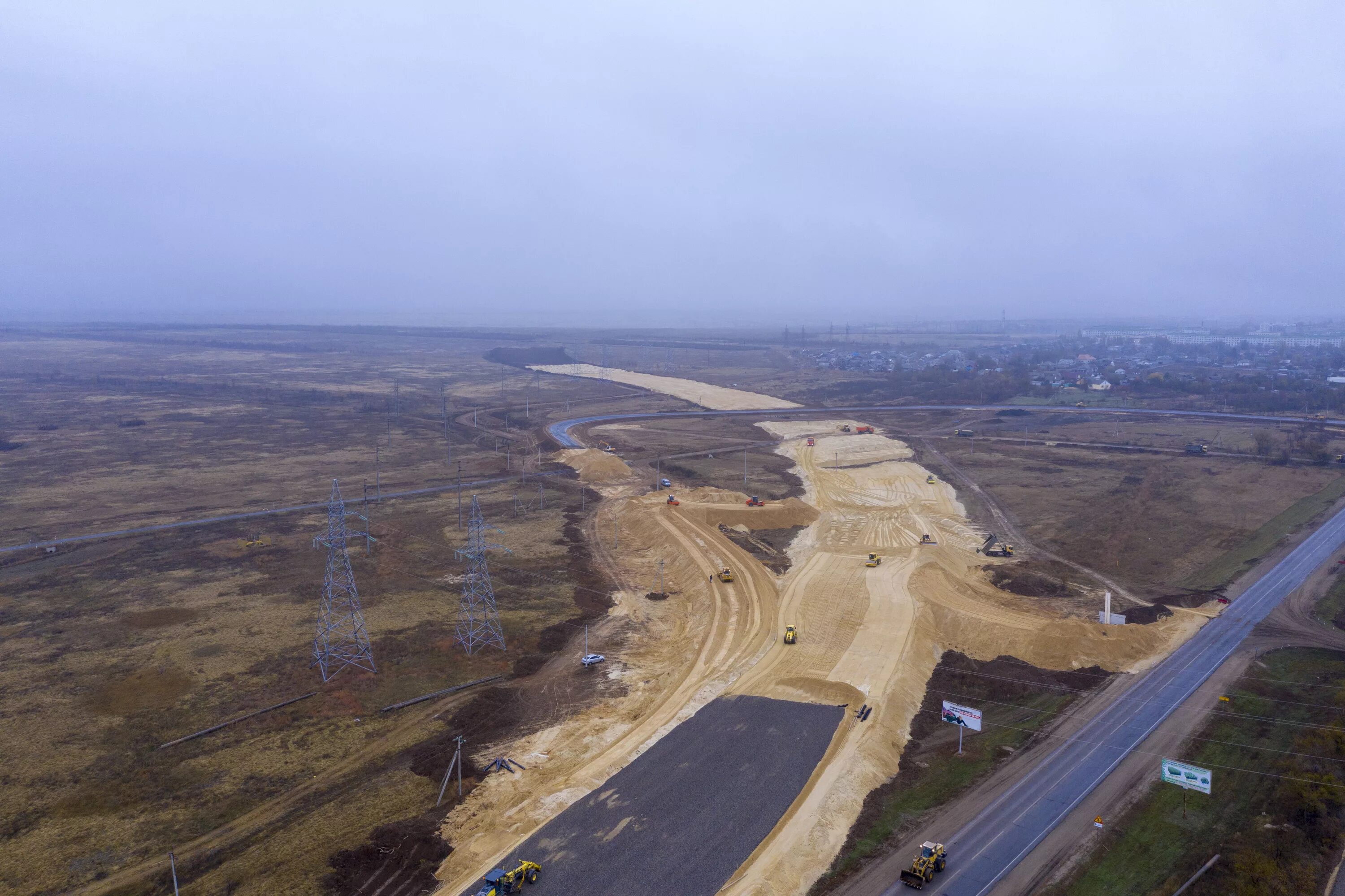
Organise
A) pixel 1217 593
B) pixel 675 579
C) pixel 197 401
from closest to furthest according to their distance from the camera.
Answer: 1. pixel 1217 593
2. pixel 675 579
3. pixel 197 401

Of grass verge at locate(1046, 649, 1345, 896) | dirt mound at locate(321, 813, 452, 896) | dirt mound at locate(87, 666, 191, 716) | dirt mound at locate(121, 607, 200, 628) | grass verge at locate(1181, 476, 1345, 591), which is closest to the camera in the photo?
dirt mound at locate(321, 813, 452, 896)

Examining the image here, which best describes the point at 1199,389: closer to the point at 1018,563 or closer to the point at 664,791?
the point at 1018,563

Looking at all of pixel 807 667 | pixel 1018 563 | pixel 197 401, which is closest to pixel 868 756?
pixel 807 667

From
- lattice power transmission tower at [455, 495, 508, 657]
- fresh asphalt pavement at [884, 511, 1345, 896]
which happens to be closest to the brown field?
lattice power transmission tower at [455, 495, 508, 657]

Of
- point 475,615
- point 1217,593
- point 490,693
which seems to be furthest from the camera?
point 1217,593

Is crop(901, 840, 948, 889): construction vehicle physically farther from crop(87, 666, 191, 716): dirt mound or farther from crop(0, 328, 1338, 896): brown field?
crop(87, 666, 191, 716): dirt mound

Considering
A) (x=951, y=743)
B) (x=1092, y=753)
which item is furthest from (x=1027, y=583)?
(x=951, y=743)

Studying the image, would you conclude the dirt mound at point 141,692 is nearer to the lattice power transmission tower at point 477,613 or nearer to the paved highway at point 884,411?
the lattice power transmission tower at point 477,613

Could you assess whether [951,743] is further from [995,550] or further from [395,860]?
[995,550]
